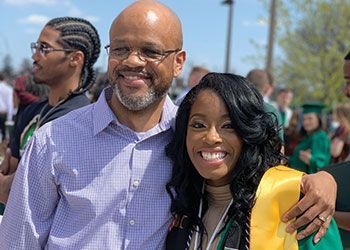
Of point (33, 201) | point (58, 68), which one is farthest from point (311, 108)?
point (33, 201)

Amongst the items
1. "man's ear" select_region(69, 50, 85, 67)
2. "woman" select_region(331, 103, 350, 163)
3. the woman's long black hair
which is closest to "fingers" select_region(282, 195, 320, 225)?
the woman's long black hair

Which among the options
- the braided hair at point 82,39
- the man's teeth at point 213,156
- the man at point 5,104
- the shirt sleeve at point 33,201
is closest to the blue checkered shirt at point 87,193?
the shirt sleeve at point 33,201

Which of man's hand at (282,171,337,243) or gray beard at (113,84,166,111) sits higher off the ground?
gray beard at (113,84,166,111)

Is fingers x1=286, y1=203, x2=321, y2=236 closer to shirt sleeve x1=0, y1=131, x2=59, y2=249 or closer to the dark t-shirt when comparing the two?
shirt sleeve x1=0, y1=131, x2=59, y2=249

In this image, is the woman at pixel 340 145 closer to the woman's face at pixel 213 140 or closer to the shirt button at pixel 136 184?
the woman's face at pixel 213 140

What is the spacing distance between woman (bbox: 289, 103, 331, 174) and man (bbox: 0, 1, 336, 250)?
4.03 meters

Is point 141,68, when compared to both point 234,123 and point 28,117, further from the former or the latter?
point 28,117

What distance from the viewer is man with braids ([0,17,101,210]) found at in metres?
3.04

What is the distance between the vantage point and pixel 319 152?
5.95m

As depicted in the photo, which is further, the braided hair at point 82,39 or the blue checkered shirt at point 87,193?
the braided hair at point 82,39

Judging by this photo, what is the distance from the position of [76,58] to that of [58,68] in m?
0.14

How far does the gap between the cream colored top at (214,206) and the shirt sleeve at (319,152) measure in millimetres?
3967

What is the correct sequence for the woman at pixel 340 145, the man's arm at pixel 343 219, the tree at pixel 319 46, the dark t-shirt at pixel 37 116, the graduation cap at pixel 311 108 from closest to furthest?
1. the man's arm at pixel 343 219
2. the dark t-shirt at pixel 37 116
3. the woman at pixel 340 145
4. the graduation cap at pixel 311 108
5. the tree at pixel 319 46

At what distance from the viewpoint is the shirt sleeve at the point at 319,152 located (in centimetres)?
584
